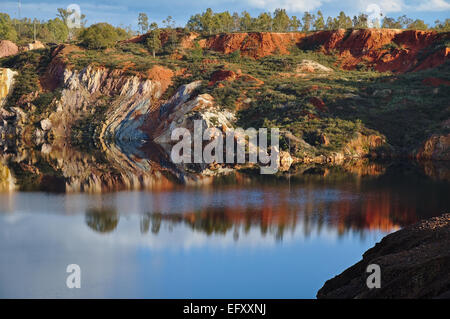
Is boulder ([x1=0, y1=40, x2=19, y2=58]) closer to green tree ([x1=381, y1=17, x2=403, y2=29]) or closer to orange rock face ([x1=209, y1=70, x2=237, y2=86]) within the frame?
orange rock face ([x1=209, y1=70, x2=237, y2=86])

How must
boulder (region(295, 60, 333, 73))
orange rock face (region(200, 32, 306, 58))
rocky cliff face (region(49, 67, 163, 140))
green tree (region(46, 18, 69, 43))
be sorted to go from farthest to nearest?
green tree (region(46, 18, 69, 43)) → orange rock face (region(200, 32, 306, 58)) → boulder (region(295, 60, 333, 73)) → rocky cliff face (region(49, 67, 163, 140))

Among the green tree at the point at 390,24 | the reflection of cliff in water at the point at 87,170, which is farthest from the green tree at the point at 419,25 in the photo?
the reflection of cliff in water at the point at 87,170

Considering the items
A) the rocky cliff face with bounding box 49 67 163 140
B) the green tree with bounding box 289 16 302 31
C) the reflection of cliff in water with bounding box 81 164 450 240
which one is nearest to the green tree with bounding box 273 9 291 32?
the green tree with bounding box 289 16 302 31

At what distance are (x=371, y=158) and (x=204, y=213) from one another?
3147cm

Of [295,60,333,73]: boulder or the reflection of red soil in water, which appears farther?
[295,60,333,73]: boulder

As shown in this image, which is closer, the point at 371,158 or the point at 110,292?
the point at 110,292

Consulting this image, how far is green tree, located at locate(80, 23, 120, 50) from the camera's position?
9050 cm

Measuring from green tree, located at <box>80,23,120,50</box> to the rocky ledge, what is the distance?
78941 mm

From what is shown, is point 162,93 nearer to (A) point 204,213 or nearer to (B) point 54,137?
(B) point 54,137

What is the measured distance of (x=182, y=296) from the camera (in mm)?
17062

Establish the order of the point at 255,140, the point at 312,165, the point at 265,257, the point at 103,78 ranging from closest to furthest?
the point at 265,257, the point at 312,165, the point at 255,140, the point at 103,78

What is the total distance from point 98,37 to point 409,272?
84.3 metres

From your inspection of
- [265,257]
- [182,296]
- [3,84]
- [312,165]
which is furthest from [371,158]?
[3,84]
